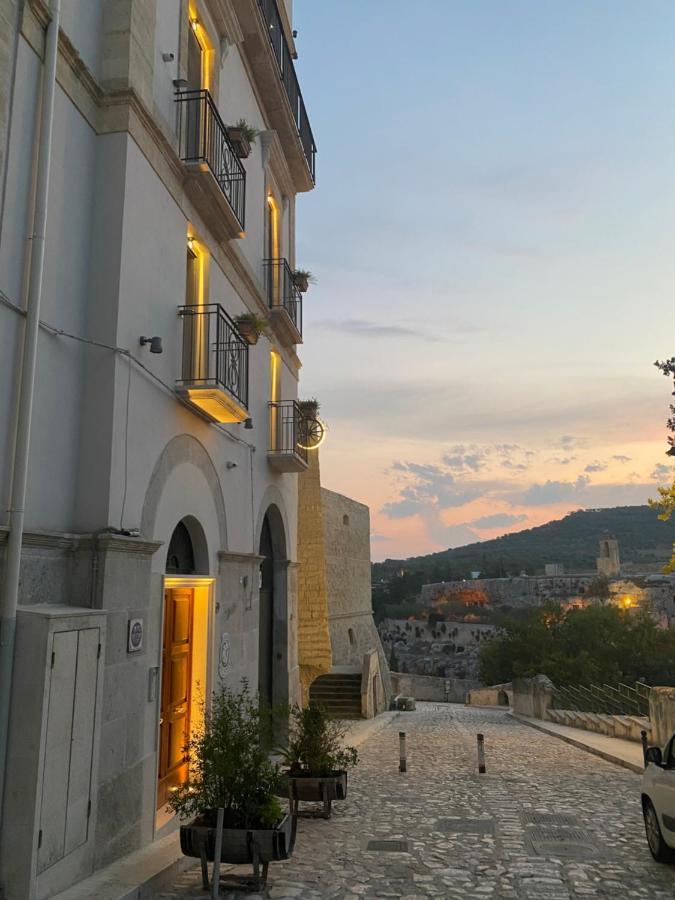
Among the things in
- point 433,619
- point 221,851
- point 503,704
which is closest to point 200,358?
point 221,851

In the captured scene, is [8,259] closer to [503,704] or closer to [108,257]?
[108,257]

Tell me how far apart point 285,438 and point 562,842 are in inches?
320

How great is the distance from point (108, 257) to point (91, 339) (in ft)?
2.75

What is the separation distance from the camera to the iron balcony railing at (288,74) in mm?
13160

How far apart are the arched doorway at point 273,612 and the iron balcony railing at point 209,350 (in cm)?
456

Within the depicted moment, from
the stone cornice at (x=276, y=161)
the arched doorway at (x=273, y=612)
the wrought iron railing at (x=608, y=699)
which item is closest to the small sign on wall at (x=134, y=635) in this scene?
the arched doorway at (x=273, y=612)

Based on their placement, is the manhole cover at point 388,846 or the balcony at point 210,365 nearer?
the manhole cover at point 388,846

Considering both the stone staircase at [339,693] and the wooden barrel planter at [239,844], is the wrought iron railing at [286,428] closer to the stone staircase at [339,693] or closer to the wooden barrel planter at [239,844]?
the wooden barrel planter at [239,844]

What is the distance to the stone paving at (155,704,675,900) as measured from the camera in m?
5.89

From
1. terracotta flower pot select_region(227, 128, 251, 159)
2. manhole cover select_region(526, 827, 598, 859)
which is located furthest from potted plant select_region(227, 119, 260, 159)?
manhole cover select_region(526, 827, 598, 859)

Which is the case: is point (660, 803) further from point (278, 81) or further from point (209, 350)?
point (278, 81)

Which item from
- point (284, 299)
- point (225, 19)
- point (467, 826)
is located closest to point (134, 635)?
point (467, 826)

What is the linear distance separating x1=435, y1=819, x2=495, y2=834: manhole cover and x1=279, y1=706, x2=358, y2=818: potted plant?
118 centimetres

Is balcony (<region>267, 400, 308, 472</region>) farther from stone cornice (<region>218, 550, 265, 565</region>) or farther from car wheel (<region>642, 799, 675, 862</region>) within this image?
car wheel (<region>642, 799, 675, 862</region>)
